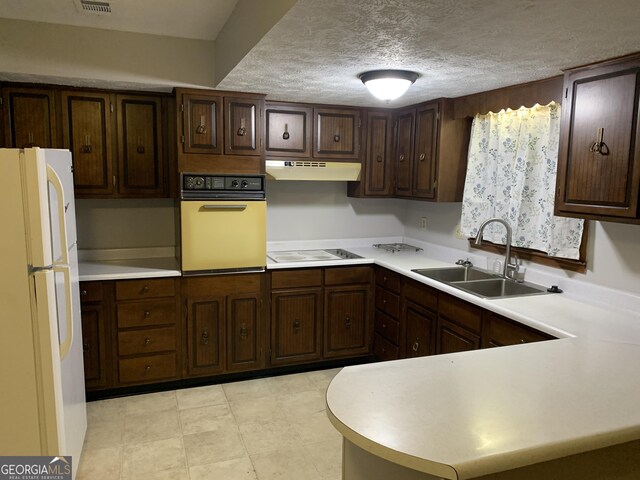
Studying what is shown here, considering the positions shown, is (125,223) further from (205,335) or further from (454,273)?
(454,273)

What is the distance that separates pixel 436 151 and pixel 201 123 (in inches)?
68.6

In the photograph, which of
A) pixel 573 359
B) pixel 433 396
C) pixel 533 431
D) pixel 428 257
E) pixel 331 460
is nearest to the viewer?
pixel 533 431

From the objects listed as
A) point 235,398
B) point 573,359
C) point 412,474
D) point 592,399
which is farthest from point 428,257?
point 412,474

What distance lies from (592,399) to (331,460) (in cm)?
165

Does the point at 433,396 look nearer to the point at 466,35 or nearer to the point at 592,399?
the point at 592,399

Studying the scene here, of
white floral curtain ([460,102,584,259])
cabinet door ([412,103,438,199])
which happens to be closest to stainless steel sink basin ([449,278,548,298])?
white floral curtain ([460,102,584,259])

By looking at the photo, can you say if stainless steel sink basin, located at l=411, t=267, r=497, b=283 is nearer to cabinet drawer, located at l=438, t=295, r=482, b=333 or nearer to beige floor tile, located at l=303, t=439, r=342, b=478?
cabinet drawer, located at l=438, t=295, r=482, b=333

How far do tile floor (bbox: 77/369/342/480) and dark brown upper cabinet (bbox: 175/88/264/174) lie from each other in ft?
5.36

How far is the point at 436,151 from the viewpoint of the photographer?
11.8 ft

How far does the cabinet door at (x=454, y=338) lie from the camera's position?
9.18 ft

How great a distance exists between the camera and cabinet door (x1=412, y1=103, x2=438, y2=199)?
3615 millimetres

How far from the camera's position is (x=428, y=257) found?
4.05 m

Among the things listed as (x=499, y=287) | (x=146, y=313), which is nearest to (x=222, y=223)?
(x=146, y=313)

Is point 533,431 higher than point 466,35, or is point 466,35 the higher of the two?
point 466,35
